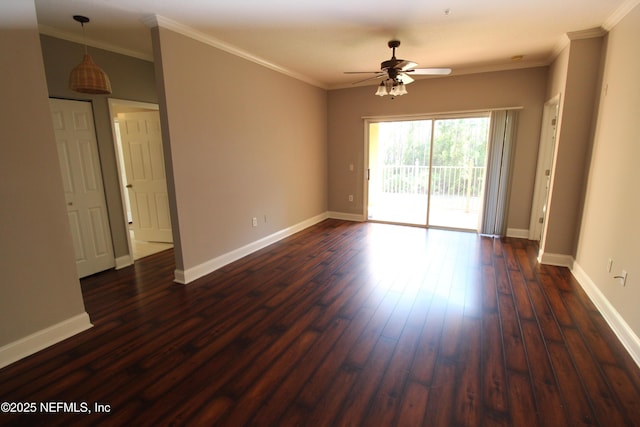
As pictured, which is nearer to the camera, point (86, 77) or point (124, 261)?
point (86, 77)

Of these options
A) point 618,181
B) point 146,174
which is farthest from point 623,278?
point 146,174

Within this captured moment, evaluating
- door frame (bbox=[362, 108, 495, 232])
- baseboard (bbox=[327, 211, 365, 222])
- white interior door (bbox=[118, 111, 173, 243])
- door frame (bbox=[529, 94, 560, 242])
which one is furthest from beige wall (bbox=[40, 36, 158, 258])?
door frame (bbox=[529, 94, 560, 242])

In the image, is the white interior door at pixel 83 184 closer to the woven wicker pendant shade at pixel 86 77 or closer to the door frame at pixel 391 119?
the woven wicker pendant shade at pixel 86 77

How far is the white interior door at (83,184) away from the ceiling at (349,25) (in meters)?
0.82

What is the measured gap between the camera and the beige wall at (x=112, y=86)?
3.19 m

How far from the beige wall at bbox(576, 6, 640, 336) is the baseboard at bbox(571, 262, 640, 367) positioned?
42mm

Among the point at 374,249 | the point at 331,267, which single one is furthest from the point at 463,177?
the point at 331,267

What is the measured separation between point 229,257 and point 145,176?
198 cm

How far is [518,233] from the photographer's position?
4934mm

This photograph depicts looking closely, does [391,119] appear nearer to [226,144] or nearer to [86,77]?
[226,144]

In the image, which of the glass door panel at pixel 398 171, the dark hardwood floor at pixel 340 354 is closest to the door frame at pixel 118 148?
the dark hardwood floor at pixel 340 354

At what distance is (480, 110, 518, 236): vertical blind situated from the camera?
4695 mm

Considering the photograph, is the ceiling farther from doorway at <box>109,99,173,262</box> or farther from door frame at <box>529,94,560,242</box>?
doorway at <box>109,99,173,262</box>

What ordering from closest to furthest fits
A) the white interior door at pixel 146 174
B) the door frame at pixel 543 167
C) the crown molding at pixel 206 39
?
the crown molding at pixel 206 39 < the door frame at pixel 543 167 < the white interior door at pixel 146 174
